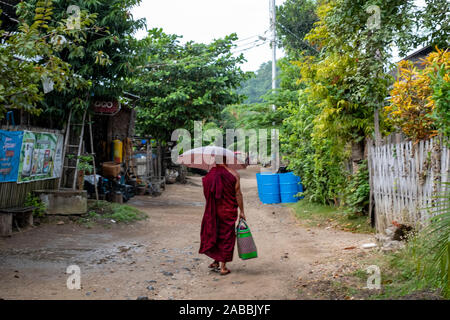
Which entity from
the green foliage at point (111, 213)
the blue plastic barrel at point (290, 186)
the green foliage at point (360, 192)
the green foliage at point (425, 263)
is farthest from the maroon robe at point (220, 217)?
the blue plastic barrel at point (290, 186)

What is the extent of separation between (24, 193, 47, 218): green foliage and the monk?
466 cm

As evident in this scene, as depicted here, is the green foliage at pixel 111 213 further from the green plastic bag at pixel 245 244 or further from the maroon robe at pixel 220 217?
the green plastic bag at pixel 245 244

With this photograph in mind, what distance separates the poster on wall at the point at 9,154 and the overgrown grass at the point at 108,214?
188 cm

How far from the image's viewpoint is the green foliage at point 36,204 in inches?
340

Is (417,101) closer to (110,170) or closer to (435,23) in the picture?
(435,23)

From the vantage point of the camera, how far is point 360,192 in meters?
8.38

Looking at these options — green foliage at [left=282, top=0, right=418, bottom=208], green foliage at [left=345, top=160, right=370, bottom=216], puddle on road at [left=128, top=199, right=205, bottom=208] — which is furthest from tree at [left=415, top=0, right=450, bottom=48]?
puddle on road at [left=128, top=199, right=205, bottom=208]

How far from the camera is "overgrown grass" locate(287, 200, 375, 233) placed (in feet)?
27.0

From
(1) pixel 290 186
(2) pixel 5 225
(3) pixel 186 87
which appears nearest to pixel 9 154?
(2) pixel 5 225

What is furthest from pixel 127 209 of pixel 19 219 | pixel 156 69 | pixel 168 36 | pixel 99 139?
pixel 168 36

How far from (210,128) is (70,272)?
1643cm

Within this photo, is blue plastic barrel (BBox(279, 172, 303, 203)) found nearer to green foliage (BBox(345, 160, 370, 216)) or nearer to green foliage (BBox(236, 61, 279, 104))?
green foliage (BBox(345, 160, 370, 216))

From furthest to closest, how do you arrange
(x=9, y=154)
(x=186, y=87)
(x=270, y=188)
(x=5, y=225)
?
1. (x=186, y=87)
2. (x=270, y=188)
3. (x=9, y=154)
4. (x=5, y=225)

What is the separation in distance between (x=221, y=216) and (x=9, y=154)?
491 cm
